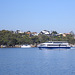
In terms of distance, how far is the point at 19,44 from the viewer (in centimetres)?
17012

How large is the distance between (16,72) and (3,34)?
13258cm

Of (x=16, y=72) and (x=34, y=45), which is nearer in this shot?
(x=16, y=72)

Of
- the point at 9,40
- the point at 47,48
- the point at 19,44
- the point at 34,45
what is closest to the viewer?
the point at 47,48

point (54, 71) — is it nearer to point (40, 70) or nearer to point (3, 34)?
point (40, 70)

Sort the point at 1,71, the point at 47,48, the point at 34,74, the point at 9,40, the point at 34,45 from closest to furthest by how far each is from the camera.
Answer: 1. the point at 34,74
2. the point at 1,71
3. the point at 47,48
4. the point at 9,40
5. the point at 34,45

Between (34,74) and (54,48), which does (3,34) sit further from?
(34,74)

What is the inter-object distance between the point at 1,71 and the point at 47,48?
81893 millimetres

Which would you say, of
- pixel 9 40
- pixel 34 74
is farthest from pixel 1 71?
pixel 9 40

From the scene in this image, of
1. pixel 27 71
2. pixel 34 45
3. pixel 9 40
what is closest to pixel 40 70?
pixel 27 71

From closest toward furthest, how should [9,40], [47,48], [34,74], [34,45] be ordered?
[34,74] → [47,48] → [9,40] → [34,45]

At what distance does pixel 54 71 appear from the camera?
4112 centimetres

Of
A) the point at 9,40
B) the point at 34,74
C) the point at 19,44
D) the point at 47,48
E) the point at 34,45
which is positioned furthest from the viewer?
the point at 34,45

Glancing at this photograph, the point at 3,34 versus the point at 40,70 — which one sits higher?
the point at 3,34

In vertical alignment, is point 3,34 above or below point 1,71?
above
